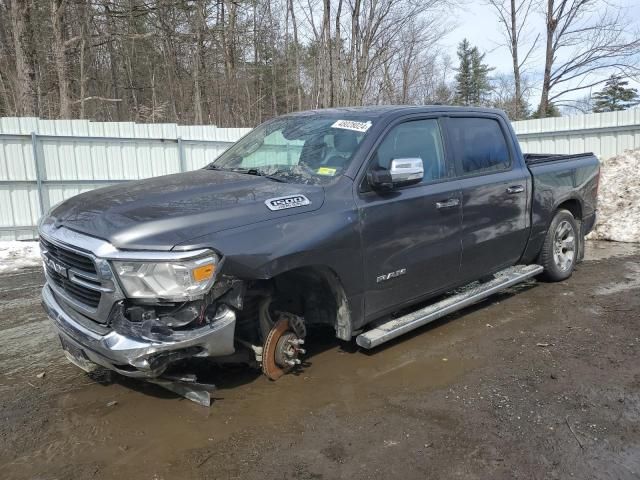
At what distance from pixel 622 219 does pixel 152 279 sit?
9576 mm

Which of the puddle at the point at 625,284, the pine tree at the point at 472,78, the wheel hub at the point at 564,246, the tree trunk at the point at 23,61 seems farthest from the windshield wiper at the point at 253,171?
the pine tree at the point at 472,78

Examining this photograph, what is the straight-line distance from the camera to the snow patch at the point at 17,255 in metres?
8.28

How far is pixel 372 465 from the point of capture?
2.72 metres

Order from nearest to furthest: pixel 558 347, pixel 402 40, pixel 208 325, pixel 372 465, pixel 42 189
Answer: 1. pixel 372 465
2. pixel 208 325
3. pixel 558 347
4. pixel 42 189
5. pixel 402 40

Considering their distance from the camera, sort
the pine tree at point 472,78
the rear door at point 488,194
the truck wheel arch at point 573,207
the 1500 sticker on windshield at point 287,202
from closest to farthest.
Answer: the 1500 sticker on windshield at point 287,202 < the rear door at point 488,194 < the truck wheel arch at point 573,207 < the pine tree at point 472,78

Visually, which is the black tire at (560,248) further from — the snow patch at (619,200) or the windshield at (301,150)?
the snow patch at (619,200)

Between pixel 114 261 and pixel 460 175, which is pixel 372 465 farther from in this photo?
pixel 460 175

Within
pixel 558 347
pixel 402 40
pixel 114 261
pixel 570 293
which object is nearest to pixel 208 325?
pixel 114 261

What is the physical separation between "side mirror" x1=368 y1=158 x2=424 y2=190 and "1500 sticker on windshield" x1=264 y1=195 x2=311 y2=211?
60 centimetres

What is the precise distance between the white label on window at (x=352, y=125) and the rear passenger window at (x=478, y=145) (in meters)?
1.01

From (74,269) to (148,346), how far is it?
759 millimetres

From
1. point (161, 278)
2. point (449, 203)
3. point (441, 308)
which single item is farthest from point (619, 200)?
point (161, 278)

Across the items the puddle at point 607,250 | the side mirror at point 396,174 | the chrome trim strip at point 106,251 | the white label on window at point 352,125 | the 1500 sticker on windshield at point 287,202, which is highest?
the white label on window at point 352,125

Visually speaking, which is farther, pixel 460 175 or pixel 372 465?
pixel 460 175
